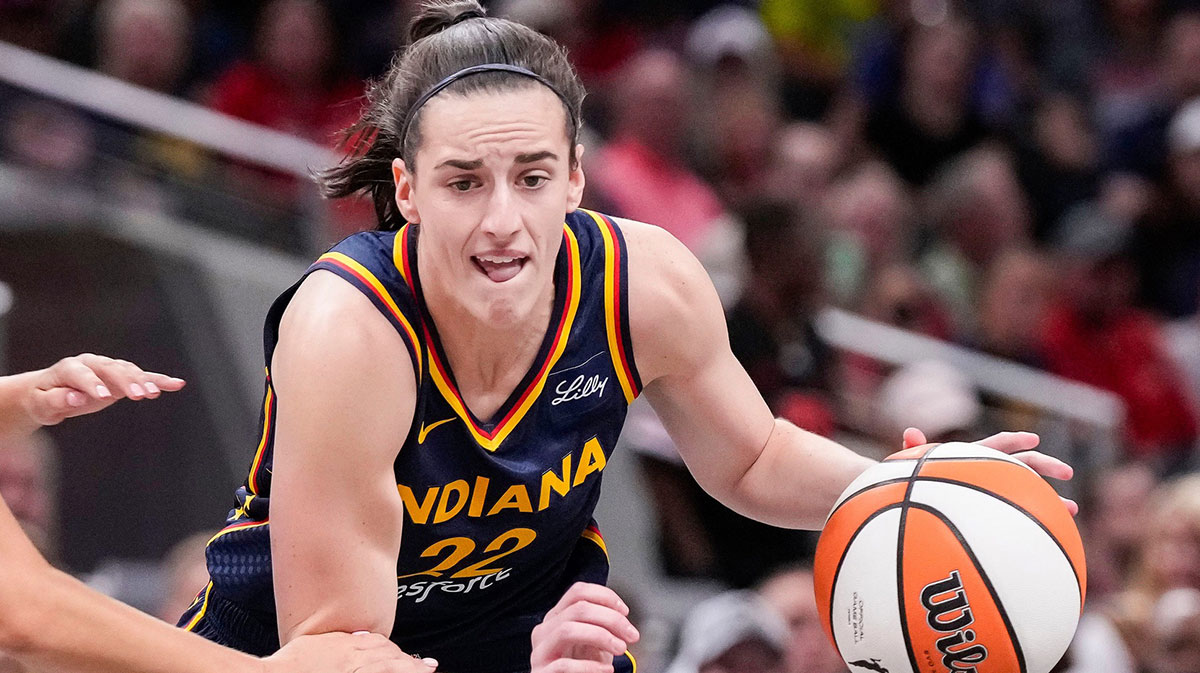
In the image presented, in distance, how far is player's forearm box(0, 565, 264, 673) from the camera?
8.57 ft

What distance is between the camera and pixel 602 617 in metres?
3.00

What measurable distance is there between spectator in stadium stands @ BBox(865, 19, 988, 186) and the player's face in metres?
5.50

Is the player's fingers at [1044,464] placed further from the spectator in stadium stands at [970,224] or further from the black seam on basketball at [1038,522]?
the spectator in stadium stands at [970,224]

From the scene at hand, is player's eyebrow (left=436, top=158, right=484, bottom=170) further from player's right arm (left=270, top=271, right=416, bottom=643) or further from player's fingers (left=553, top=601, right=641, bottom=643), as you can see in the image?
player's fingers (left=553, top=601, right=641, bottom=643)

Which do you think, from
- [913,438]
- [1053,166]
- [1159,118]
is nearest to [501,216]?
[913,438]

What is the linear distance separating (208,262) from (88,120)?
649 millimetres

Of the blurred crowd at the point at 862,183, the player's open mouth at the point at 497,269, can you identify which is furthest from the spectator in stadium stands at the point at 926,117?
the player's open mouth at the point at 497,269

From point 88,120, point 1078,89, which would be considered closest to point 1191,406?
point 1078,89

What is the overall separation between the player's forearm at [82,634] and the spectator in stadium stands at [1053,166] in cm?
646

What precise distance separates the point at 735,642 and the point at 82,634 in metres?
2.78

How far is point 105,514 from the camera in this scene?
561 centimetres

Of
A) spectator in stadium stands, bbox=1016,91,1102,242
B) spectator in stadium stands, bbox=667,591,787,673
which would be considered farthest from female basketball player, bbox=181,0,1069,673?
spectator in stadium stands, bbox=1016,91,1102,242

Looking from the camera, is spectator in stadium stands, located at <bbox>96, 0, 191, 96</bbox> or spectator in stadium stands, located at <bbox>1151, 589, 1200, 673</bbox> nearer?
spectator in stadium stands, located at <bbox>1151, 589, 1200, 673</bbox>

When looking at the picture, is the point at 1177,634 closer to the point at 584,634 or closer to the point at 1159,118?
the point at 584,634
